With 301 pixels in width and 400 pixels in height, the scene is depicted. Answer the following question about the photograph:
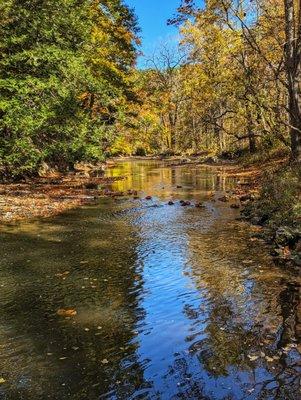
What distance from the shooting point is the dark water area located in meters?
4.76

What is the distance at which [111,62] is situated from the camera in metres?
31.4

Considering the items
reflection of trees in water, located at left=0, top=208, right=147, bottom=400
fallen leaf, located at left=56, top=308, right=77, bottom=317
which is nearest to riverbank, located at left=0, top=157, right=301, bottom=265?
reflection of trees in water, located at left=0, top=208, right=147, bottom=400

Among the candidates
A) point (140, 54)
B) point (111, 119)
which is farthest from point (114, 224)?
point (140, 54)

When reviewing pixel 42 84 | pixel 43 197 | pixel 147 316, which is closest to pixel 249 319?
pixel 147 316

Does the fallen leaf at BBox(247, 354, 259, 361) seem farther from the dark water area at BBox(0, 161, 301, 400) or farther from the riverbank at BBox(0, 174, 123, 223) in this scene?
the riverbank at BBox(0, 174, 123, 223)

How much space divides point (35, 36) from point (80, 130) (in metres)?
4.36

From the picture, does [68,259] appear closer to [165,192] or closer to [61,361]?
[61,361]

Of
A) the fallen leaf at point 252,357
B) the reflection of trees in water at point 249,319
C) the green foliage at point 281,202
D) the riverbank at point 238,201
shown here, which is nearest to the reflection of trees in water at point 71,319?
the reflection of trees in water at point 249,319

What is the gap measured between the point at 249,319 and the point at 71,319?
2.48m

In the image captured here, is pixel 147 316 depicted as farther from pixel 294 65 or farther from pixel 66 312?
pixel 294 65

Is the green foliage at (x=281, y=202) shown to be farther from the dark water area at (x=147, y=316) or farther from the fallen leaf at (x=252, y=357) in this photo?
the fallen leaf at (x=252, y=357)

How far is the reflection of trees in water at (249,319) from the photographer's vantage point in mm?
4852

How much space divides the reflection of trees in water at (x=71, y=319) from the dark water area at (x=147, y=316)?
2 cm

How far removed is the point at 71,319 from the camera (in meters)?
6.51
